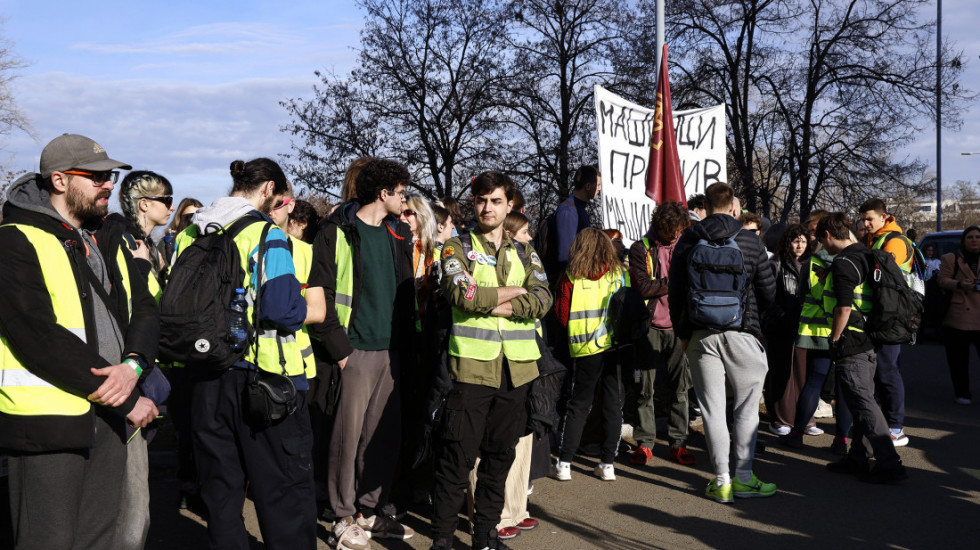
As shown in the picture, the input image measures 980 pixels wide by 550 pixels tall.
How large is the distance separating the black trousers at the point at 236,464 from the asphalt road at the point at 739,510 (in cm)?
86

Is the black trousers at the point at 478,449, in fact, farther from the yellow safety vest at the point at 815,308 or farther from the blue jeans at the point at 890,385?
the blue jeans at the point at 890,385

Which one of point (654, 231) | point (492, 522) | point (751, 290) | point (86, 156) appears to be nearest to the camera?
point (86, 156)

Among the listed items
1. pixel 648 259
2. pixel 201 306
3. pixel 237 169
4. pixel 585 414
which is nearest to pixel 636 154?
pixel 648 259

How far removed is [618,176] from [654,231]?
6.51 ft

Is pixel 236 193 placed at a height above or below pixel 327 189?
below

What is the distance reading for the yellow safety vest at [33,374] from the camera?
2953mm

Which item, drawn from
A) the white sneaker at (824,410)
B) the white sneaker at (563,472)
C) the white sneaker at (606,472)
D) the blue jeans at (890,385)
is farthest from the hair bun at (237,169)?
the white sneaker at (824,410)

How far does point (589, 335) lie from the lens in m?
6.12

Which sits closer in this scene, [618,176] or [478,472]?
[478,472]

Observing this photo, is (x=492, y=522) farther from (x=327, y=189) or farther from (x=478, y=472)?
(x=327, y=189)

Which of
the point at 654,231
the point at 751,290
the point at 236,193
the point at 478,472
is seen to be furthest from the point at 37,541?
the point at 654,231

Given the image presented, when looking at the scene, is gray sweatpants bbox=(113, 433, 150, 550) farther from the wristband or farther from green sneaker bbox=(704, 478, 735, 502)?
green sneaker bbox=(704, 478, 735, 502)

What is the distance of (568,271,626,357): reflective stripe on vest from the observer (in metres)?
6.13

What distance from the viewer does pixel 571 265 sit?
6109 mm
